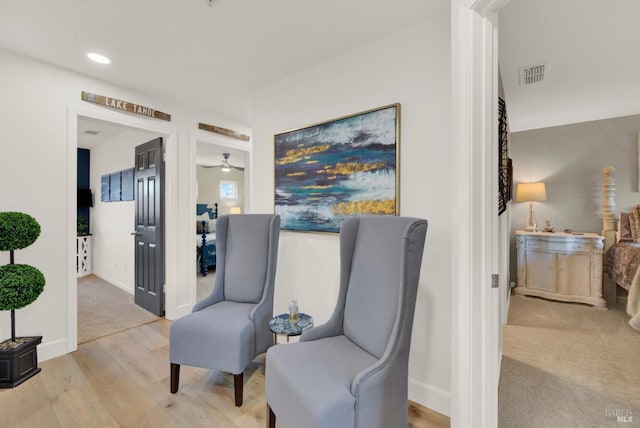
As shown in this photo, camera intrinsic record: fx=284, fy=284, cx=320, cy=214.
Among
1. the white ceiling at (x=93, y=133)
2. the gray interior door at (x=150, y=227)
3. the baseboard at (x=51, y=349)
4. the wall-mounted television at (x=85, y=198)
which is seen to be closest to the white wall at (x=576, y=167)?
the gray interior door at (x=150, y=227)

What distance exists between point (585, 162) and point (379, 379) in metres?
4.50

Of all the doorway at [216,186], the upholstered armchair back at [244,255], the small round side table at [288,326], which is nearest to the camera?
the small round side table at [288,326]

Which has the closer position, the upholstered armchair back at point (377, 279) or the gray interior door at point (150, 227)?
the upholstered armchair back at point (377, 279)

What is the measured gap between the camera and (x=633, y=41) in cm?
201

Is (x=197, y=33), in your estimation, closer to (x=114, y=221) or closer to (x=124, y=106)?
(x=124, y=106)

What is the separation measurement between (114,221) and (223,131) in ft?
8.95

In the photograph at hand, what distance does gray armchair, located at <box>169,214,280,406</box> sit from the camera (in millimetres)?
Result: 1774

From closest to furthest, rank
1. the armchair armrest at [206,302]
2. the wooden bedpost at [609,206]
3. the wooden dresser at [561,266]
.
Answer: the armchair armrest at [206,302] → the wooden dresser at [561,266] → the wooden bedpost at [609,206]

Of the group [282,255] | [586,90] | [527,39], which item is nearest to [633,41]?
[527,39]

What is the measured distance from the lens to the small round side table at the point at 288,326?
1.75 meters

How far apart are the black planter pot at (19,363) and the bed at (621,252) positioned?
528 centimetres

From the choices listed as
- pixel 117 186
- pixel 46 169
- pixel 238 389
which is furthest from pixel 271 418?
pixel 117 186

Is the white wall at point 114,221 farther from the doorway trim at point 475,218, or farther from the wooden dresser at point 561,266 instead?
the wooden dresser at point 561,266

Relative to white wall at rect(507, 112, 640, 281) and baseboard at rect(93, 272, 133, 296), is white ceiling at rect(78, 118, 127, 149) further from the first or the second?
white wall at rect(507, 112, 640, 281)
